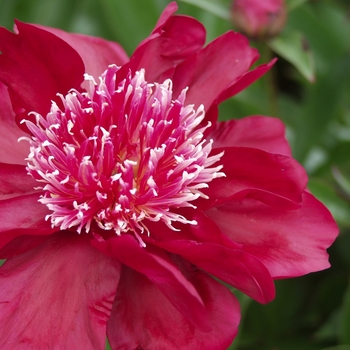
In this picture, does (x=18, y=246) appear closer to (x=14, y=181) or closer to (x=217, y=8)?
(x=14, y=181)

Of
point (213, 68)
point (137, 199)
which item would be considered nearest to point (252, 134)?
point (213, 68)

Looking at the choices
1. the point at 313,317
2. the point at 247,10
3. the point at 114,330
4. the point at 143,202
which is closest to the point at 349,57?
the point at 247,10

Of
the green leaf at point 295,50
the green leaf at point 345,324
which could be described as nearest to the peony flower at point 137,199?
the green leaf at point 295,50

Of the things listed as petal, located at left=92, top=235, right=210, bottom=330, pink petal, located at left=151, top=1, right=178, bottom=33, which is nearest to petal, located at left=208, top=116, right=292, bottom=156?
pink petal, located at left=151, top=1, right=178, bottom=33

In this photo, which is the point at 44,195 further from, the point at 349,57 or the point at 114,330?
the point at 349,57

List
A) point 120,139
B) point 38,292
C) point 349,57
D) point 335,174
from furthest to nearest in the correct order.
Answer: point 349,57 → point 335,174 → point 120,139 → point 38,292

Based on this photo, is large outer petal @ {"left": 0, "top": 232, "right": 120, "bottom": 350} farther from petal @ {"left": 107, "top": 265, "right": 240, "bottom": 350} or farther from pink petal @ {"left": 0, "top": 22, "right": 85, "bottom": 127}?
pink petal @ {"left": 0, "top": 22, "right": 85, "bottom": 127}
